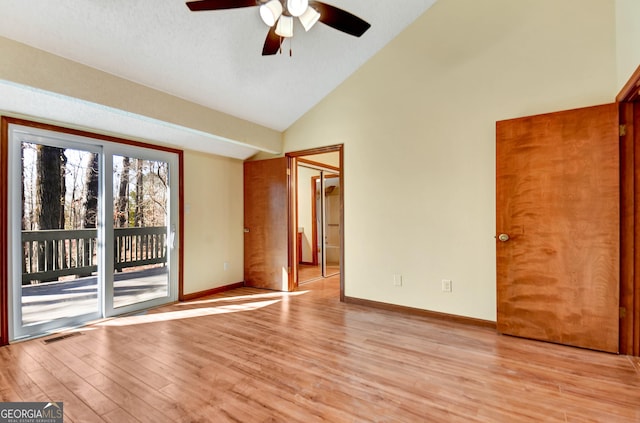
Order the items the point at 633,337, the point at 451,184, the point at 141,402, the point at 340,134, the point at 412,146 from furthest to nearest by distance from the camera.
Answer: the point at 340,134, the point at 412,146, the point at 451,184, the point at 633,337, the point at 141,402

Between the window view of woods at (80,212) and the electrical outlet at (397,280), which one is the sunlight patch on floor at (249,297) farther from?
the electrical outlet at (397,280)

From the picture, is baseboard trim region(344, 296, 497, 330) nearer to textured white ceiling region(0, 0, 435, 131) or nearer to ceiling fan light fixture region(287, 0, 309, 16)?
textured white ceiling region(0, 0, 435, 131)

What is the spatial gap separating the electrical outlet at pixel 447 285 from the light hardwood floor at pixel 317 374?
0.35 metres

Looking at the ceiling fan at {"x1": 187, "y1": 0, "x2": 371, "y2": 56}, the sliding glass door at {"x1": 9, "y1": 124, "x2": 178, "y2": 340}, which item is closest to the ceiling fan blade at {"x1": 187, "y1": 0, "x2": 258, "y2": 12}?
the ceiling fan at {"x1": 187, "y1": 0, "x2": 371, "y2": 56}

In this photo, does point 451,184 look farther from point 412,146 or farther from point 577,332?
point 577,332

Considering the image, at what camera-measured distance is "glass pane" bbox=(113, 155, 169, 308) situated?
353cm

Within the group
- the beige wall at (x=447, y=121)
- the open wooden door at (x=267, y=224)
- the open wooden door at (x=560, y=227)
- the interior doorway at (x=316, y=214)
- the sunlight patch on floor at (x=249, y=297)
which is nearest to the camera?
the open wooden door at (x=560, y=227)

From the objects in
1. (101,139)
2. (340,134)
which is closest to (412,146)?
(340,134)

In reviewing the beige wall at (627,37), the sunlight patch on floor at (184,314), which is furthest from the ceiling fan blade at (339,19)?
the sunlight patch on floor at (184,314)

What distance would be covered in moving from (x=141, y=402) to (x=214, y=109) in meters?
2.97

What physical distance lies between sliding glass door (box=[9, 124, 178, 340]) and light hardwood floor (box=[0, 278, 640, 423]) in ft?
1.60

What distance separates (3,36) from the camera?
6.82 feet

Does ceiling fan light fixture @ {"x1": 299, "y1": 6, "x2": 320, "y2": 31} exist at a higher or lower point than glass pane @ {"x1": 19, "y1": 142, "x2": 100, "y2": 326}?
higher

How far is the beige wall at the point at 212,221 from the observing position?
4.20 m
